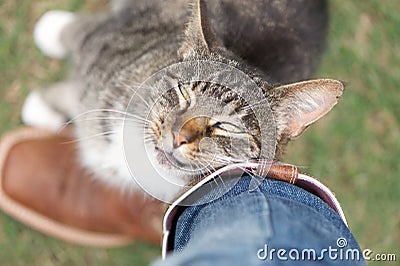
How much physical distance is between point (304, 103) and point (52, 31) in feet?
3.37

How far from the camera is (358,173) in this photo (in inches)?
83.7

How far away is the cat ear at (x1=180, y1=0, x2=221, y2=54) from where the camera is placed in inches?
49.2

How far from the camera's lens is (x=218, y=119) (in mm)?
1272

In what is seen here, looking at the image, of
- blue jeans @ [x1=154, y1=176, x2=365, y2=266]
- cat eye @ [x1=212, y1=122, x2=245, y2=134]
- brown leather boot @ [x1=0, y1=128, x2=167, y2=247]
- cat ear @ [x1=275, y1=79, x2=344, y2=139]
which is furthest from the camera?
brown leather boot @ [x1=0, y1=128, x2=167, y2=247]

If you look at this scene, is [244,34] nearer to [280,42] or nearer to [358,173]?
[280,42]

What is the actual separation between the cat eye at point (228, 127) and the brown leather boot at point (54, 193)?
689 millimetres

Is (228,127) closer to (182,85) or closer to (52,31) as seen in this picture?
(182,85)

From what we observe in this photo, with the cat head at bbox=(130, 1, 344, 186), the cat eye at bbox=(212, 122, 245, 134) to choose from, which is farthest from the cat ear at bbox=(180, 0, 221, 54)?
the cat eye at bbox=(212, 122, 245, 134)

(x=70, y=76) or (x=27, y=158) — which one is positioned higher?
(x=70, y=76)

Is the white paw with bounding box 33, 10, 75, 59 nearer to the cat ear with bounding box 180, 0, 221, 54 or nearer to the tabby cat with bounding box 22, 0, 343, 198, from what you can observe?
the tabby cat with bounding box 22, 0, 343, 198

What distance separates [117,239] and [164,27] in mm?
801

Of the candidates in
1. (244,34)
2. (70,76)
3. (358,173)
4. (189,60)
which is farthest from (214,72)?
(358,173)
